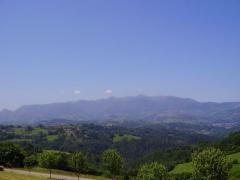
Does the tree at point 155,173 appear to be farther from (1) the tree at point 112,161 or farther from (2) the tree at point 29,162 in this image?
(2) the tree at point 29,162

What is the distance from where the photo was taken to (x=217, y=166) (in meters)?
79.6

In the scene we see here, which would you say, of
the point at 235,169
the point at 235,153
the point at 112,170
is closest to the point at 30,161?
the point at 112,170

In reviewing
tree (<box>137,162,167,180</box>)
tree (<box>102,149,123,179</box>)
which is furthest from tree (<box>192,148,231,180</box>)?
tree (<box>102,149,123,179</box>)

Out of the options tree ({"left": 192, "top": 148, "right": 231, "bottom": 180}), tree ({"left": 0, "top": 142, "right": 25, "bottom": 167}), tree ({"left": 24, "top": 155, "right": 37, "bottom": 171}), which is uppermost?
tree ({"left": 192, "top": 148, "right": 231, "bottom": 180})

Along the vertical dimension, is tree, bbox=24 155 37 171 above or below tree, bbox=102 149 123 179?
below

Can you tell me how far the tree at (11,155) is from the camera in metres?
132

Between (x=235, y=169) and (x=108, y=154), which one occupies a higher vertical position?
(x=108, y=154)

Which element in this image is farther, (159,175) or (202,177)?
(159,175)

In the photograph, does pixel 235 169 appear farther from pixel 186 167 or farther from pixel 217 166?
pixel 217 166

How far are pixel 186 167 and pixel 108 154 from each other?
87.3 m

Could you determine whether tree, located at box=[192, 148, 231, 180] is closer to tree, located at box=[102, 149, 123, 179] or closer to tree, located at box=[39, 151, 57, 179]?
tree, located at box=[102, 149, 123, 179]

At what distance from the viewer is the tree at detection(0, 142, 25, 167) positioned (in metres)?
132

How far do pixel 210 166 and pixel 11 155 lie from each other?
7877 cm

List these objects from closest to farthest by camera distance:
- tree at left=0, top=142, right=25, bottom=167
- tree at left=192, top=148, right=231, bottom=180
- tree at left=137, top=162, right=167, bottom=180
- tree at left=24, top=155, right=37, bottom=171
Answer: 1. tree at left=192, top=148, right=231, bottom=180
2. tree at left=137, top=162, right=167, bottom=180
3. tree at left=0, top=142, right=25, bottom=167
4. tree at left=24, top=155, right=37, bottom=171
